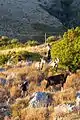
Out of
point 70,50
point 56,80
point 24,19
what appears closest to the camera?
point 56,80

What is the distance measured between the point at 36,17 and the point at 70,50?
69943 millimetres

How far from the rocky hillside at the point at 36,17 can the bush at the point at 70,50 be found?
163 feet

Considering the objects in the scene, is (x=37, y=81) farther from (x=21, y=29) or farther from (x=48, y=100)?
(x=21, y=29)

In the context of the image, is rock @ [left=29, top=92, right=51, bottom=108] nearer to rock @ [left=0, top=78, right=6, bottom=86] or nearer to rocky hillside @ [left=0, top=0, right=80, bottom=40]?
rock @ [left=0, top=78, right=6, bottom=86]

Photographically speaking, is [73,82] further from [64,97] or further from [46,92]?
[64,97]

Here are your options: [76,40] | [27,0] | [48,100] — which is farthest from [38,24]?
[48,100]

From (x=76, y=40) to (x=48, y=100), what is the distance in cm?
842

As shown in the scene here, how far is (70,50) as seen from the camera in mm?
22594

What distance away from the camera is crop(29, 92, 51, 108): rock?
14.7 metres

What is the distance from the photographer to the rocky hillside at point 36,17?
82.5 metres

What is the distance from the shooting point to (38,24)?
88.2 meters

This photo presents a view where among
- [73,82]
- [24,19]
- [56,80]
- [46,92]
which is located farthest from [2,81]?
[24,19]

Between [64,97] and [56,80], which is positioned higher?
[64,97]

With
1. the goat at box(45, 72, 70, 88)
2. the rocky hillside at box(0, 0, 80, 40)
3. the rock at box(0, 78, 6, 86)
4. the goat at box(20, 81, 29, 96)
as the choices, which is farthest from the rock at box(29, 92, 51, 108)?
the rocky hillside at box(0, 0, 80, 40)
